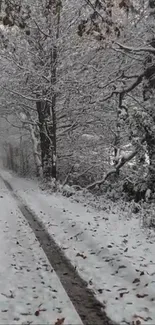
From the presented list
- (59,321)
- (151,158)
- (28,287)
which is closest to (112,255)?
(28,287)

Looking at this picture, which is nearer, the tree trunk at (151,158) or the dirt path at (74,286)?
the dirt path at (74,286)

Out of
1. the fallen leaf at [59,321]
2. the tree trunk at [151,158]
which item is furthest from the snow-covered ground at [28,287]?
the tree trunk at [151,158]

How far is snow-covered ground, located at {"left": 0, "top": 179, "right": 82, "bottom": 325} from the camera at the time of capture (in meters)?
6.10

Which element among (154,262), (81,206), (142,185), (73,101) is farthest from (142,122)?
(73,101)

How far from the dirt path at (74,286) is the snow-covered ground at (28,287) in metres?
0.13

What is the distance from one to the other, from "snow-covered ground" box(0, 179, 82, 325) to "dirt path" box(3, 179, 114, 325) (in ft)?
0.41

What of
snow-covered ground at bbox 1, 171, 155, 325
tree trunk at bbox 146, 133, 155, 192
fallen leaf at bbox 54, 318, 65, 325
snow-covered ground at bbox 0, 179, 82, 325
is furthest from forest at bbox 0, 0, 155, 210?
fallen leaf at bbox 54, 318, 65, 325

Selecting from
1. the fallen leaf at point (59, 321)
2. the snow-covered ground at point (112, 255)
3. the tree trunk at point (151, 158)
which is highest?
the tree trunk at point (151, 158)

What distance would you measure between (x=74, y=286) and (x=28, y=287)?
83 cm

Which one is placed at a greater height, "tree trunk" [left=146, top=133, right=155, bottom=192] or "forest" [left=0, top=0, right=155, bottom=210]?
"forest" [left=0, top=0, right=155, bottom=210]

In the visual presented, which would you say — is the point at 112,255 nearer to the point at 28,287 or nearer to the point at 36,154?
the point at 28,287

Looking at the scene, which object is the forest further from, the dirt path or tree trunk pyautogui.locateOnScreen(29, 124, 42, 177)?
the dirt path

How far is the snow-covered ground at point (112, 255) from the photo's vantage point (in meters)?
A: 6.37

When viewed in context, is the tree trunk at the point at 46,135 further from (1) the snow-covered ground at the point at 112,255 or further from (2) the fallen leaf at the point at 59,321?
→ (2) the fallen leaf at the point at 59,321
